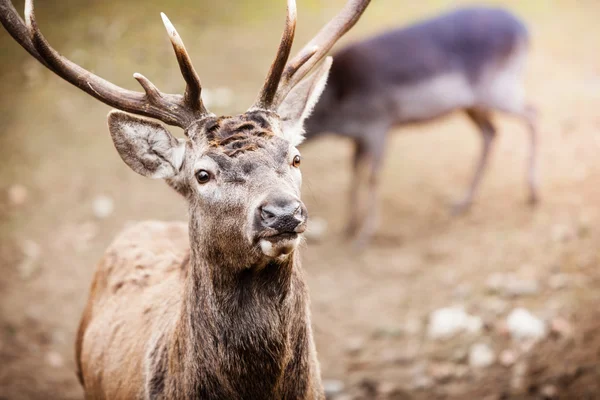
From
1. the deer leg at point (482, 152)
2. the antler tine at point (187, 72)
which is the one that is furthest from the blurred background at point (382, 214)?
the antler tine at point (187, 72)

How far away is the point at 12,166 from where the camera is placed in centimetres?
832

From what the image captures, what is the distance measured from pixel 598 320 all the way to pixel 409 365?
1.42 m

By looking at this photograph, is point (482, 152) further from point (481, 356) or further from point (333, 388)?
point (333, 388)

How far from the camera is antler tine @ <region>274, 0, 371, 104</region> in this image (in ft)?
10.5

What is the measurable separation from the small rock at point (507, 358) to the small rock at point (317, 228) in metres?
2.89

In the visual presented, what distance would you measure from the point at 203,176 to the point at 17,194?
5813 millimetres

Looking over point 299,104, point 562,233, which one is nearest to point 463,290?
point 562,233

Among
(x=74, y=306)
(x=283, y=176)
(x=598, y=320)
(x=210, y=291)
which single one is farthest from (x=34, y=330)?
(x=598, y=320)

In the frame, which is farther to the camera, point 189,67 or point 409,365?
point 409,365

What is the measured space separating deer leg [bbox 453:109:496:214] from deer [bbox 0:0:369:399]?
15.4ft

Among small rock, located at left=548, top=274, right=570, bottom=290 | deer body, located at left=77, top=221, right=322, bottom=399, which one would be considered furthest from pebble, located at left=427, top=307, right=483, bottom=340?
deer body, located at left=77, top=221, right=322, bottom=399

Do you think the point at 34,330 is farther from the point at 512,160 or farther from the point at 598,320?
the point at 512,160

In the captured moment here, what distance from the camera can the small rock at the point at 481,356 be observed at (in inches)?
197

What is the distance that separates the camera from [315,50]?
10.8 feet
